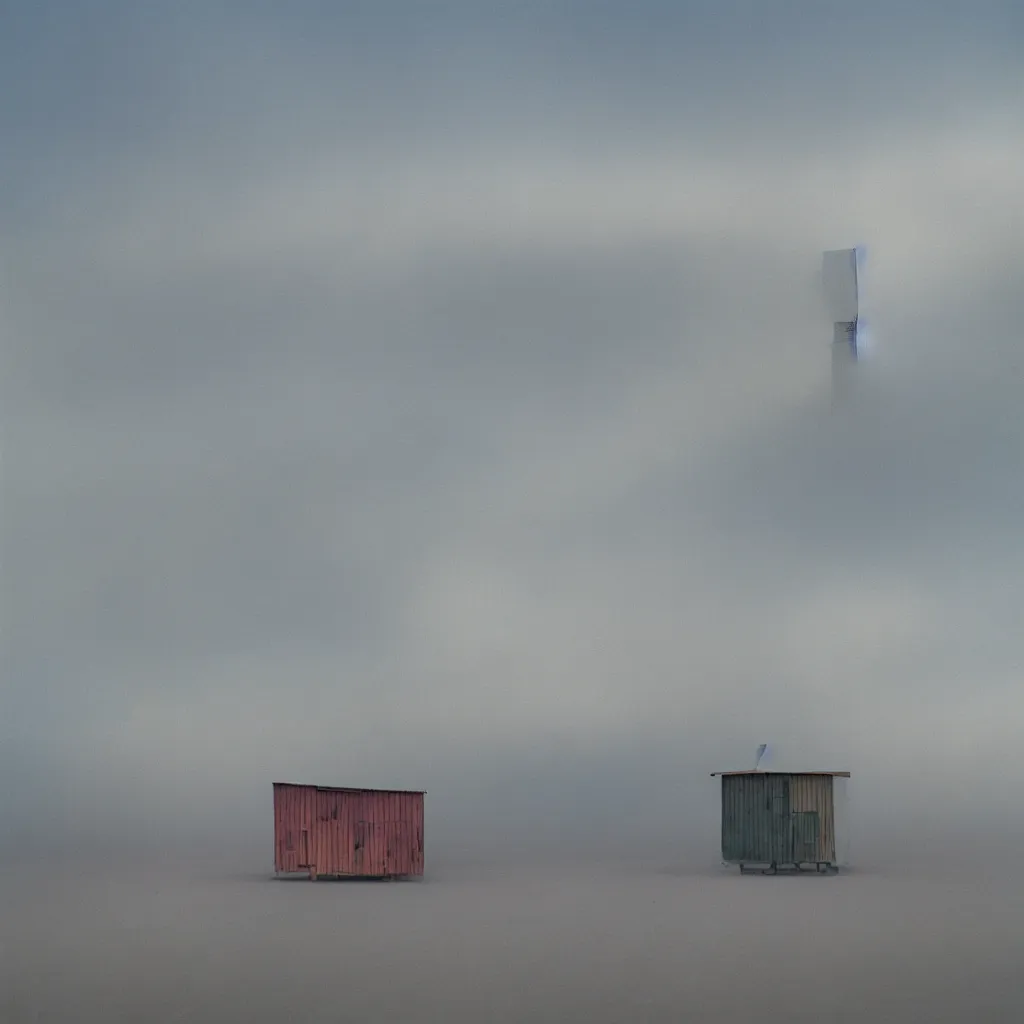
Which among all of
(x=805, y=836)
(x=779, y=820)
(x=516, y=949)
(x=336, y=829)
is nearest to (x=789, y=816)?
(x=779, y=820)

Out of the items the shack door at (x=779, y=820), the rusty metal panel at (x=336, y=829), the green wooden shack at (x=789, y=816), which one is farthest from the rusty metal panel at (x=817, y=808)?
the rusty metal panel at (x=336, y=829)

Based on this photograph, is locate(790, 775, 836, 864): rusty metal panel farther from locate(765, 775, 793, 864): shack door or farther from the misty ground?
the misty ground

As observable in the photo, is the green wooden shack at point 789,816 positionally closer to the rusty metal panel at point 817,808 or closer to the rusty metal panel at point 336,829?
the rusty metal panel at point 817,808

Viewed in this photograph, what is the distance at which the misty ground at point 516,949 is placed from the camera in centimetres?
2652

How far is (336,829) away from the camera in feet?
140

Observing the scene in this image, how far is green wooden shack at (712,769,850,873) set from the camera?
45594 mm

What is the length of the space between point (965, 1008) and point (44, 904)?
84.3 ft

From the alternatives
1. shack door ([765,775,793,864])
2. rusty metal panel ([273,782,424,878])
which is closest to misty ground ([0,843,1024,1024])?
rusty metal panel ([273,782,424,878])

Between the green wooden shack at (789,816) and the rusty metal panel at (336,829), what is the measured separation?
1043cm

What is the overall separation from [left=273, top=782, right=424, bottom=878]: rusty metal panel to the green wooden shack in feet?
34.2

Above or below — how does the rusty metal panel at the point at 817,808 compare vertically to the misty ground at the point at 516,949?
above

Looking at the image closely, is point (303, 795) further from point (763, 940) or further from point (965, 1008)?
point (965, 1008)

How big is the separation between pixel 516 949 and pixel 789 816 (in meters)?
16.5

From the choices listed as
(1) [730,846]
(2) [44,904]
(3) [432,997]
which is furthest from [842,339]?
(3) [432,997]
